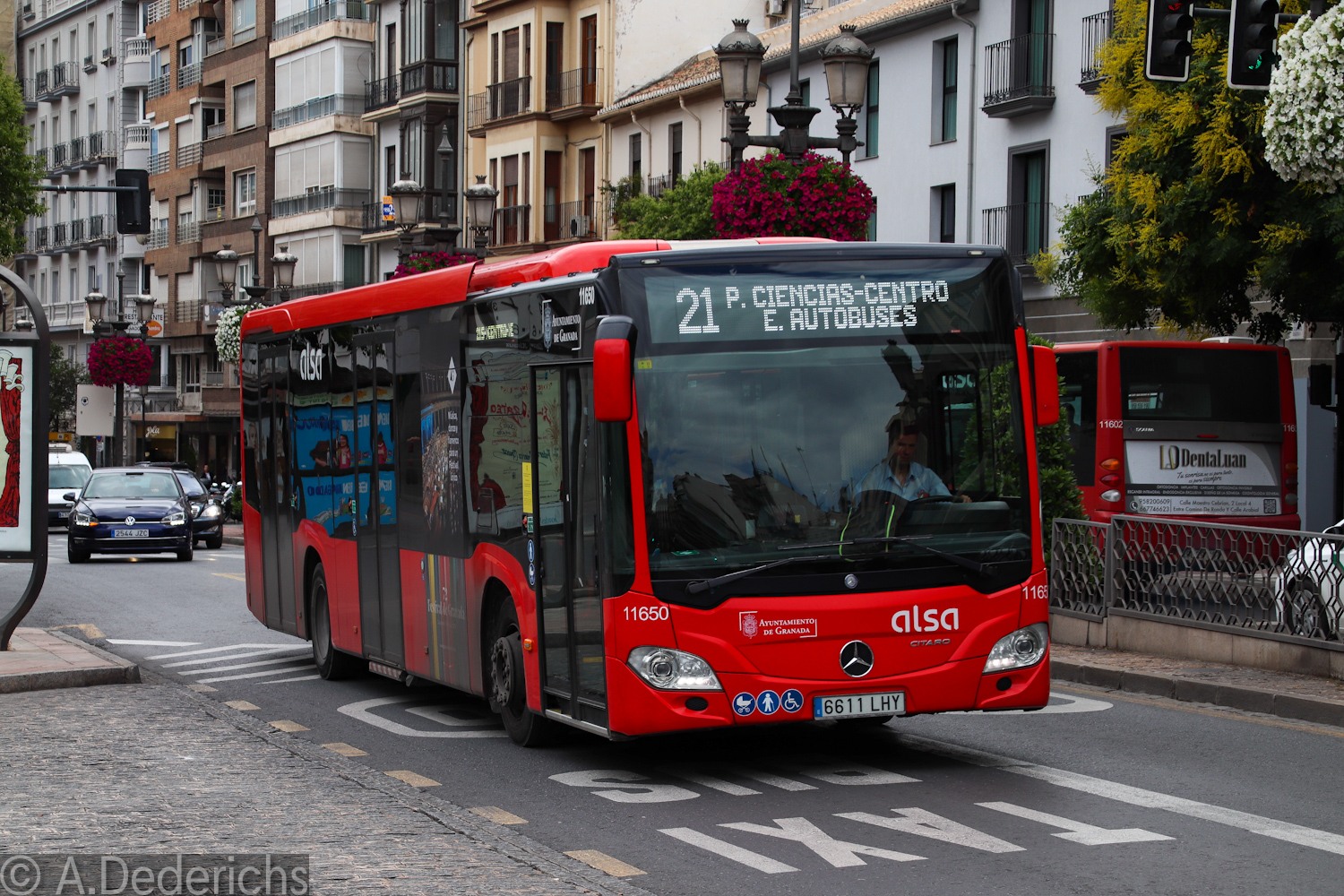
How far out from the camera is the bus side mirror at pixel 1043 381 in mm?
10781

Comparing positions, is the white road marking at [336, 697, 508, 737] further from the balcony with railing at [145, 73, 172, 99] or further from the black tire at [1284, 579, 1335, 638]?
the balcony with railing at [145, 73, 172, 99]

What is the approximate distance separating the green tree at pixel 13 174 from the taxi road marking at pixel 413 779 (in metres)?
57.2

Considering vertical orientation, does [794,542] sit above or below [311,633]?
above

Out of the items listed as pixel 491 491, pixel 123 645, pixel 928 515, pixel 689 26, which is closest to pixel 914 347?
pixel 928 515

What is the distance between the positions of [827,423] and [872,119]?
3345 cm

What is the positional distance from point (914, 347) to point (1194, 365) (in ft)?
51.0

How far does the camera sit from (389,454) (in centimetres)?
1398

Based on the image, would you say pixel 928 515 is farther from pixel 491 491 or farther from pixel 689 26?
pixel 689 26

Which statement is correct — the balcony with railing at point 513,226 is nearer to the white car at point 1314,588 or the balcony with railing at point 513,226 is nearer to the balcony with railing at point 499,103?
the balcony with railing at point 499,103

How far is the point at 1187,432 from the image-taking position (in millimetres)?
25203

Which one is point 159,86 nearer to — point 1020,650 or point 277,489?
point 277,489

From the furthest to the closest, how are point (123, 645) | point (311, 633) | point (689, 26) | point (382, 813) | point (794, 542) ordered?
point (689, 26)
point (123, 645)
point (311, 633)
point (794, 542)
point (382, 813)

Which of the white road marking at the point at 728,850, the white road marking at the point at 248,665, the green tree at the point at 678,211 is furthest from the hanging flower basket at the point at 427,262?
the white road marking at the point at 728,850

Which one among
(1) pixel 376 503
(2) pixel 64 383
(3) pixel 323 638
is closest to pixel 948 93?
(3) pixel 323 638
